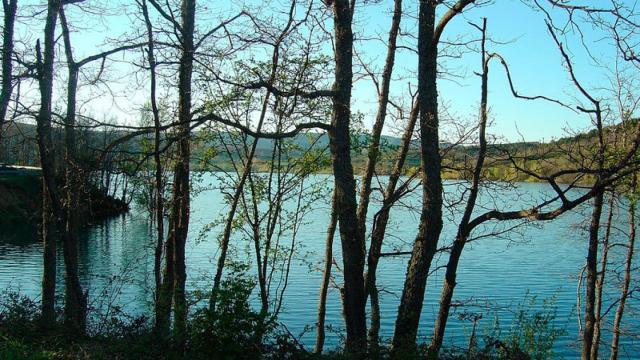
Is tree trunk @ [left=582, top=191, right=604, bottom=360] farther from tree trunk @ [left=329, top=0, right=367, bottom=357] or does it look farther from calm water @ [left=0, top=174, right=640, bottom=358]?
tree trunk @ [left=329, top=0, right=367, bottom=357]

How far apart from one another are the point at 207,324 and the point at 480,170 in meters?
5.35

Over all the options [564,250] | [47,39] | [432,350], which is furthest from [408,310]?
[564,250]

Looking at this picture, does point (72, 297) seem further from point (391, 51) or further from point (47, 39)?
point (391, 51)

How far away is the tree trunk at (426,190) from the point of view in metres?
8.96

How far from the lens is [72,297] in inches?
473

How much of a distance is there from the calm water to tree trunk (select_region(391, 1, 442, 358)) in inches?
61.0

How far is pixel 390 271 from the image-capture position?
24.8 metres

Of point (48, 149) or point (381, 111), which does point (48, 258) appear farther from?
point (381, 111)

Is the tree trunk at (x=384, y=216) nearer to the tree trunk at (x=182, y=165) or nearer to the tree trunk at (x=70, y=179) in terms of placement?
the tree trunk at (x=182, y=165)

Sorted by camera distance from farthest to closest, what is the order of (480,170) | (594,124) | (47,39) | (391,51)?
A: (391,51) < (594,124) < (47,39) < (480,170)

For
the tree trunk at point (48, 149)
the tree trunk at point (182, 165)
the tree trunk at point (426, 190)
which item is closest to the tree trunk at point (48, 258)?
the tree trunk at point (48, 149)

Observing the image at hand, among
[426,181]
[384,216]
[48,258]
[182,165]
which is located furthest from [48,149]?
[426,181]

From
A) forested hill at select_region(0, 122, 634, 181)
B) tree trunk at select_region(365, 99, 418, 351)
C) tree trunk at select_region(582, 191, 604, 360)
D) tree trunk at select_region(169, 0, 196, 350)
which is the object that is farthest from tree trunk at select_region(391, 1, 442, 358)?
tree trunk at select_region(582, 191, 604, 360)

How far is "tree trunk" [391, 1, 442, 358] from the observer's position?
8961 mm
